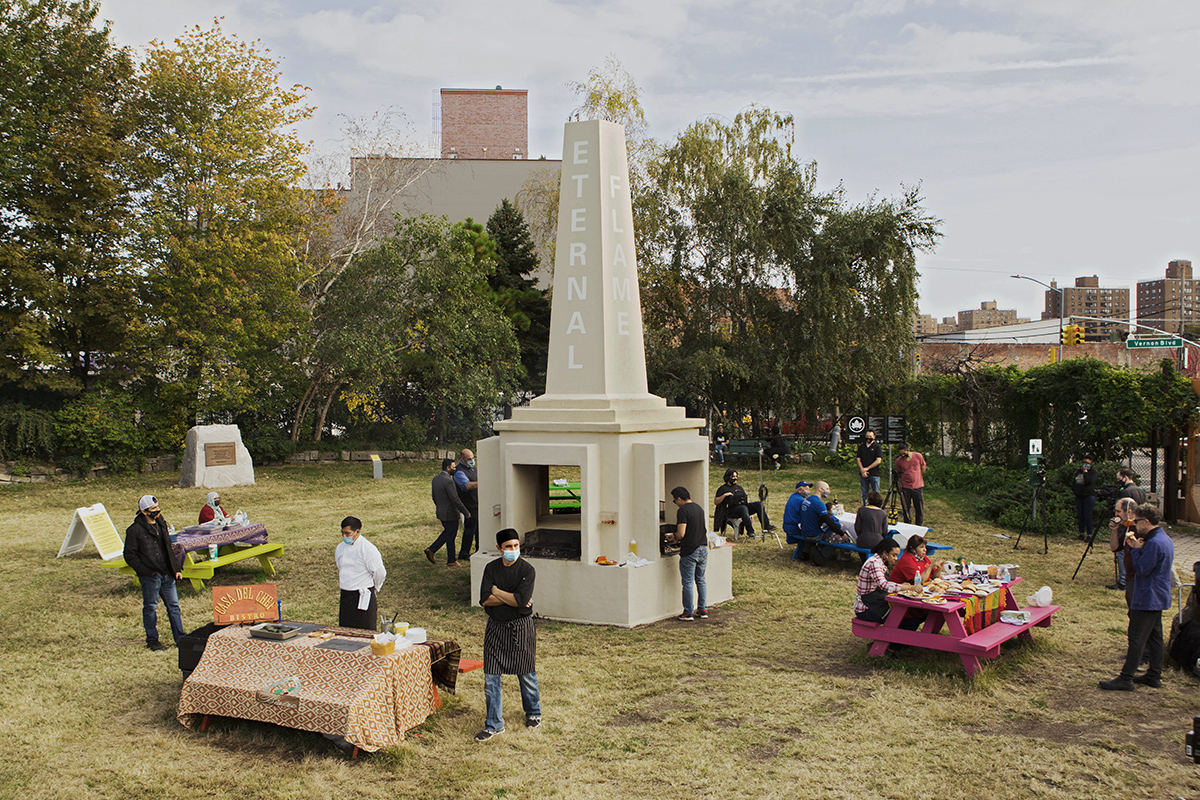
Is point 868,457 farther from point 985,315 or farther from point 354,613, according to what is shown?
point 985,315

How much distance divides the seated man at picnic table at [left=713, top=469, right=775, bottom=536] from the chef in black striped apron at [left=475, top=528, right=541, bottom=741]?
8038 mm

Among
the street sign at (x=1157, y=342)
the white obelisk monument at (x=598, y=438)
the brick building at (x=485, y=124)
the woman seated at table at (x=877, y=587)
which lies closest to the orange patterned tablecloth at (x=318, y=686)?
the white obelisk monument at (x=598, y=438)

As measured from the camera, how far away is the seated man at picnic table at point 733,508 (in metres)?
14.4

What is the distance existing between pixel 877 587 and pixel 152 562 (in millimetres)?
7605

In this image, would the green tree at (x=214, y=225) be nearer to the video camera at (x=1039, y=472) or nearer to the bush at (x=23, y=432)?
the bush at (x=23, y=432)

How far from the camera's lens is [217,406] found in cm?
2459

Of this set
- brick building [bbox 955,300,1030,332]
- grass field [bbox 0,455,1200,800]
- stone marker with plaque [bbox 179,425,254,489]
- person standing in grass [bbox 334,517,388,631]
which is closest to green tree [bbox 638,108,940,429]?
stone marker with plaque [bbox 179,425,254,489]

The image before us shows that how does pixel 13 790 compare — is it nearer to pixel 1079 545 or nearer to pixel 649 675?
pixel 649 675

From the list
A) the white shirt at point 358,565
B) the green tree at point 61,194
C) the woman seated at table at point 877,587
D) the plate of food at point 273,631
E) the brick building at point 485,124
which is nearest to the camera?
the plate of food at point 273,631

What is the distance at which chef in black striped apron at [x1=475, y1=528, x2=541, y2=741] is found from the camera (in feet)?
21.7

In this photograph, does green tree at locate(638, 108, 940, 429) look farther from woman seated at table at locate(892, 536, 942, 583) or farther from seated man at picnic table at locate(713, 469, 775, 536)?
woman seated at table at locate(892, 536, 942, 583)

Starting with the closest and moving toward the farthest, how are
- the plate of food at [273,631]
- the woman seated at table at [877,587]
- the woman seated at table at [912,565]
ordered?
the plate of food at [273,631] → the woman seated at table at [877,587] → the woman seated at table at [912,565]

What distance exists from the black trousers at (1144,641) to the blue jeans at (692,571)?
443 centimetres

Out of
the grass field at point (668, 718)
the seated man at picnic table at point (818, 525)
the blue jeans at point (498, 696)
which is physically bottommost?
the grass field at point (668, 718)
